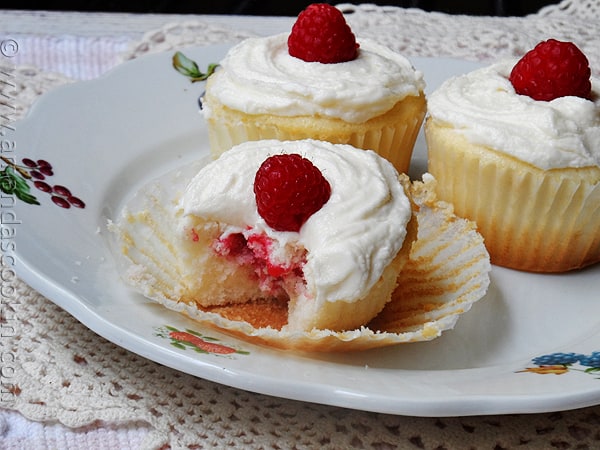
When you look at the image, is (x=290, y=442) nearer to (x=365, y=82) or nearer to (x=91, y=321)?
(x=91, y=321)

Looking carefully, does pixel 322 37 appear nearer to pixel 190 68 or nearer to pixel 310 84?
pixel 310 84

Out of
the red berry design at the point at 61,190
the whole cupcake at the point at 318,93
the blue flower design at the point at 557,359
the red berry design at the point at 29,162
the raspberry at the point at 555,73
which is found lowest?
the red berry design at the point at 61,190

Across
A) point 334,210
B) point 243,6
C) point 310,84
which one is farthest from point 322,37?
point 243,6

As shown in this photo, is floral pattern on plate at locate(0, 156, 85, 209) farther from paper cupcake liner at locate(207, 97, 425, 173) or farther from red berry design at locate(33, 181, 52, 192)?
paper cupcake liner at locate(207, 97, 425, 173)

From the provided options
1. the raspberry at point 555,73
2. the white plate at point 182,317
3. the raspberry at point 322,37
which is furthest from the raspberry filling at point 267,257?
the raspberry at point 555,73

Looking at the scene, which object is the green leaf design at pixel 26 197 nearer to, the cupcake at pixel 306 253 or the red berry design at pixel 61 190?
the red berry design at pixel 61 190
